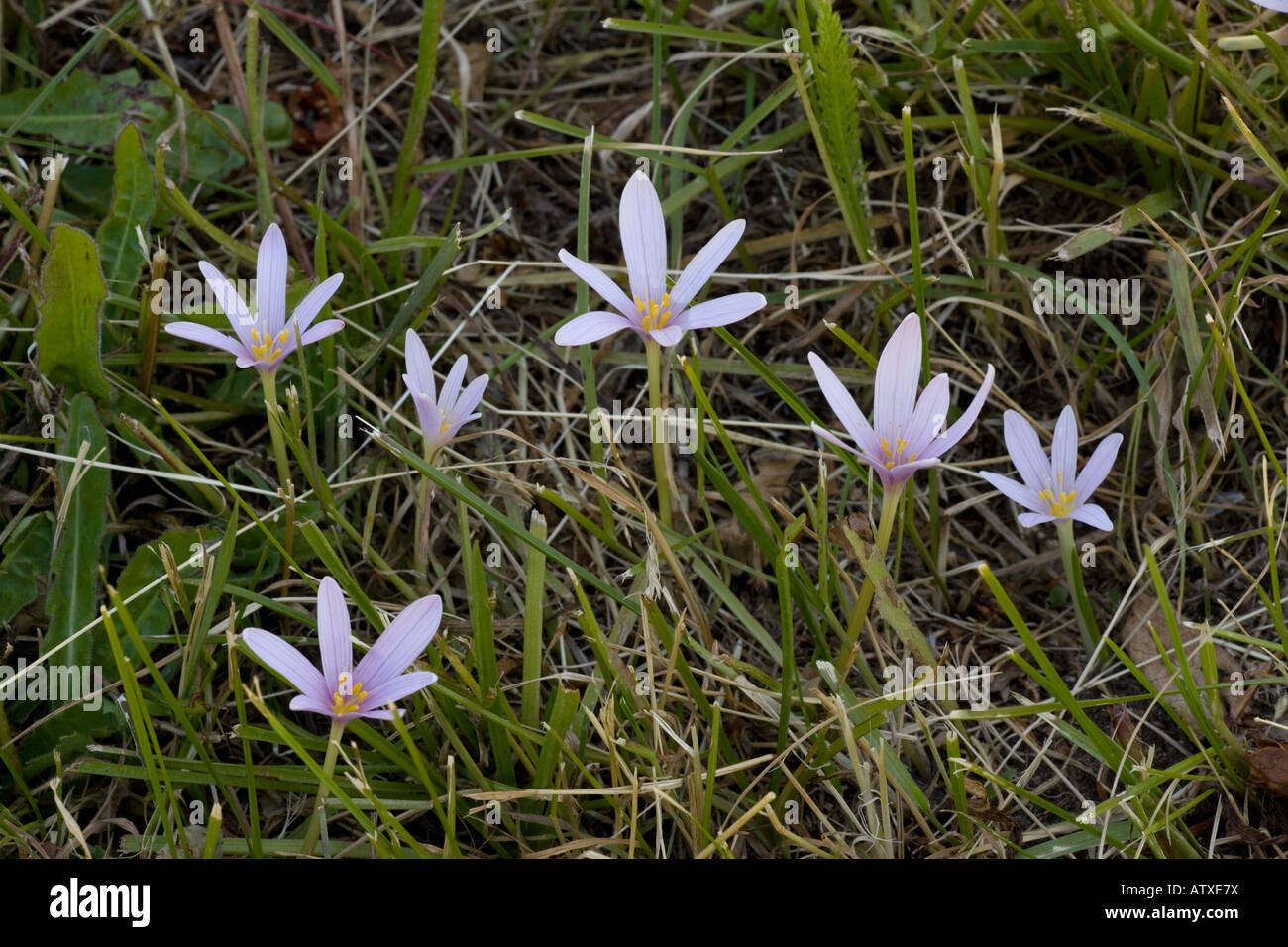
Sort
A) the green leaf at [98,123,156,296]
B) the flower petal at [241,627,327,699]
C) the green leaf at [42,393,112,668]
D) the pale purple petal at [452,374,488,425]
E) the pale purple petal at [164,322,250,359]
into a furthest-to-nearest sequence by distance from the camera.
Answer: the green leaf at [98,123,156,296] < the green leaf at [42,393,112,668] < the pale purple petal at [452,374,488,425] < the pale purple petal at [164,322,250,359] < the flower petal at [241,627,327,699]

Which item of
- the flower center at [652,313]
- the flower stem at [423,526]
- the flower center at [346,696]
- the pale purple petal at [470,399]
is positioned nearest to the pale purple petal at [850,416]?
the flower center at [652,313]

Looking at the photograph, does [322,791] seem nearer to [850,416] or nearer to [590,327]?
[590,327]

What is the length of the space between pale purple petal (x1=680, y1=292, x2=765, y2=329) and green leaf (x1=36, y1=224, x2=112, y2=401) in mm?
1014

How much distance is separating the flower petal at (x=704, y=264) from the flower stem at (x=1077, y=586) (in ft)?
2.08

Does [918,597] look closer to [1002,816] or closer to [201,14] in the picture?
[1002,816]

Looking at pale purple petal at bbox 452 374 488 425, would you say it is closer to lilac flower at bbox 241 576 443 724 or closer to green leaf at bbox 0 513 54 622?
lilac flower at bbox 241 576 443 724

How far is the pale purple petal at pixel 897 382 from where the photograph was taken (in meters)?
1.61

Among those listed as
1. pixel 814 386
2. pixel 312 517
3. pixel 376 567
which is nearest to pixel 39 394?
pixel 312 517

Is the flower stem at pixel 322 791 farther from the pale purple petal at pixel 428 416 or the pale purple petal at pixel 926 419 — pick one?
the pale purple petal at pixel 926 419

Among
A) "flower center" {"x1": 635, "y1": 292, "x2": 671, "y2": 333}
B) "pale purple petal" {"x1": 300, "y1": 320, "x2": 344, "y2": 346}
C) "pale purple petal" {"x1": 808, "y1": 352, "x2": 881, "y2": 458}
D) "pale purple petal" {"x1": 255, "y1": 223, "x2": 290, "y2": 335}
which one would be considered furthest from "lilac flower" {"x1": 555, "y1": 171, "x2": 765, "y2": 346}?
"pale purple petal" {"x1": 255, "y1": 223, "x2": 290, "y2": 335}

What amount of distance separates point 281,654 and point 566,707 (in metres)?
0.39

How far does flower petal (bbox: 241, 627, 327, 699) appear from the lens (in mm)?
1440

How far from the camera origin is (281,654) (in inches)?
57.6

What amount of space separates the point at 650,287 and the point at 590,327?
0.18 metres
